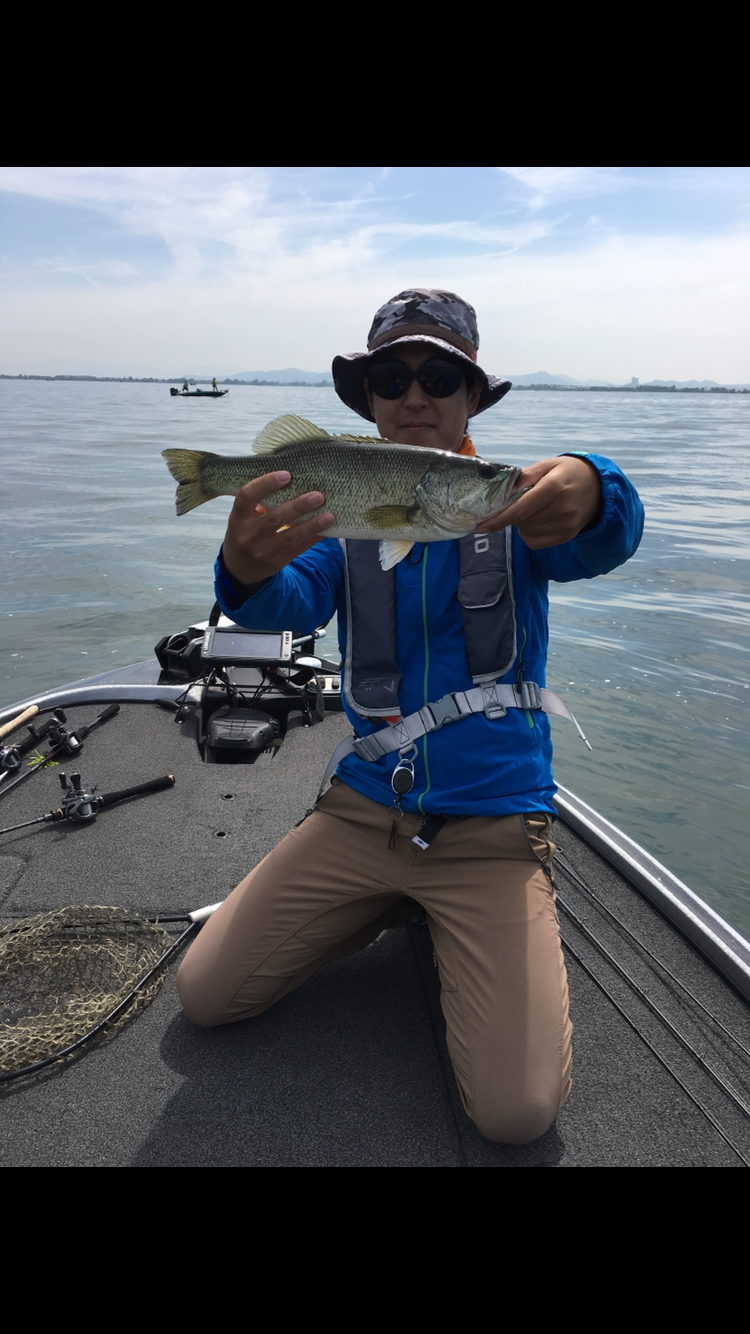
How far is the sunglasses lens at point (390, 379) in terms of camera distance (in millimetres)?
3105

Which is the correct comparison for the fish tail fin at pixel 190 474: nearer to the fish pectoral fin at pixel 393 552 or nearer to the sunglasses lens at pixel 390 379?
the fish pectoral fin at pixel 393 552

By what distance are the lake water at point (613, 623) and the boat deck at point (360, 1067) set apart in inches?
115

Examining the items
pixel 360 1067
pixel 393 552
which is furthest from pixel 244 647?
pixel 360 1067

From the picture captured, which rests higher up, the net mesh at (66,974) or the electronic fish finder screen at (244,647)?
the electronic fish finder screen at (244,647)

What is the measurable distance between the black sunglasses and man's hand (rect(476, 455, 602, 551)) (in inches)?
29.8

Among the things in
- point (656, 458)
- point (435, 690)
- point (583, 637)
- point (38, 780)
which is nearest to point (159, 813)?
point (38, 780)

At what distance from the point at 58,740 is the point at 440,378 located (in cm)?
391

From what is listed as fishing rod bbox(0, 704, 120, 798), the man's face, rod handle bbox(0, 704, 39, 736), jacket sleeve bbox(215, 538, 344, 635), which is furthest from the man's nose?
rod handle bbox(0, 704, 39, 736)

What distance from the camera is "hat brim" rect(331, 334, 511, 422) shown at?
304 cm

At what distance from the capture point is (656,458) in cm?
3491

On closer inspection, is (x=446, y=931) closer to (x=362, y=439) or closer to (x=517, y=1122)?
(x=517, y=1122)

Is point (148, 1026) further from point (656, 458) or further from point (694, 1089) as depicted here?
point (656, 458)

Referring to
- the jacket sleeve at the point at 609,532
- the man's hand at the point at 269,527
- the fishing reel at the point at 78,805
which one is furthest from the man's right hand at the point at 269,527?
the fishing reel at the point at 78,805

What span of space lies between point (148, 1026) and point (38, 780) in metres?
2.54
